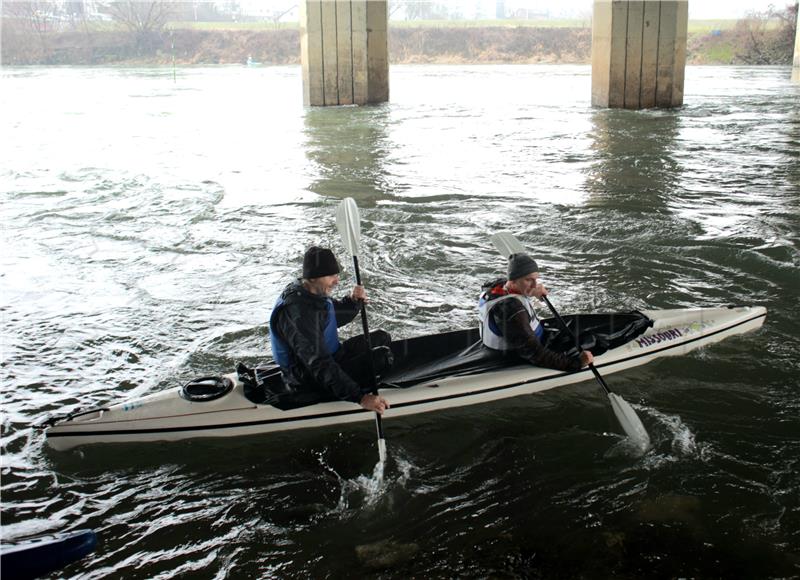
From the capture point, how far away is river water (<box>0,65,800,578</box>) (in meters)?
3.65

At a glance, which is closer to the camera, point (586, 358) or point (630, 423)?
point (630, 423)

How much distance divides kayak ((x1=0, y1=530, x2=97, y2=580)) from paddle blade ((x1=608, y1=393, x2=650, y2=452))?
2.80m

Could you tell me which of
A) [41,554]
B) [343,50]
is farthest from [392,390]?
[343,50]

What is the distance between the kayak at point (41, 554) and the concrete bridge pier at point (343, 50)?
719 inches

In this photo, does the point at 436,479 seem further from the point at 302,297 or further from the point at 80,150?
the point at 80,150

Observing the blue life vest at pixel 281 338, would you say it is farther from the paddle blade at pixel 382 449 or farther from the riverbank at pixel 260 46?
the riverbank at pixel 260 46

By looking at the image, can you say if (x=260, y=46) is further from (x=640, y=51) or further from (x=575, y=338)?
(x=575, y=338)

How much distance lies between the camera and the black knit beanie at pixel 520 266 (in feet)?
14.8

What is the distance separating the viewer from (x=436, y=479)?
4.14 m

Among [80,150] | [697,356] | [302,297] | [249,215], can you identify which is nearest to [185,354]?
[302,297]

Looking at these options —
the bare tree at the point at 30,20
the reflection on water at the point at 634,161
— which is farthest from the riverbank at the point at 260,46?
the reflection on water at the point at 634,161

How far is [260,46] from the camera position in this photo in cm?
5388

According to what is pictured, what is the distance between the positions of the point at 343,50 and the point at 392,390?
16.8 meters

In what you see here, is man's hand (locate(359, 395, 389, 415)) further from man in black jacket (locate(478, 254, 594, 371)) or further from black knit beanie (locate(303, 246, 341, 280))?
man in black jacket (locate(478, 254, 594, 371))
